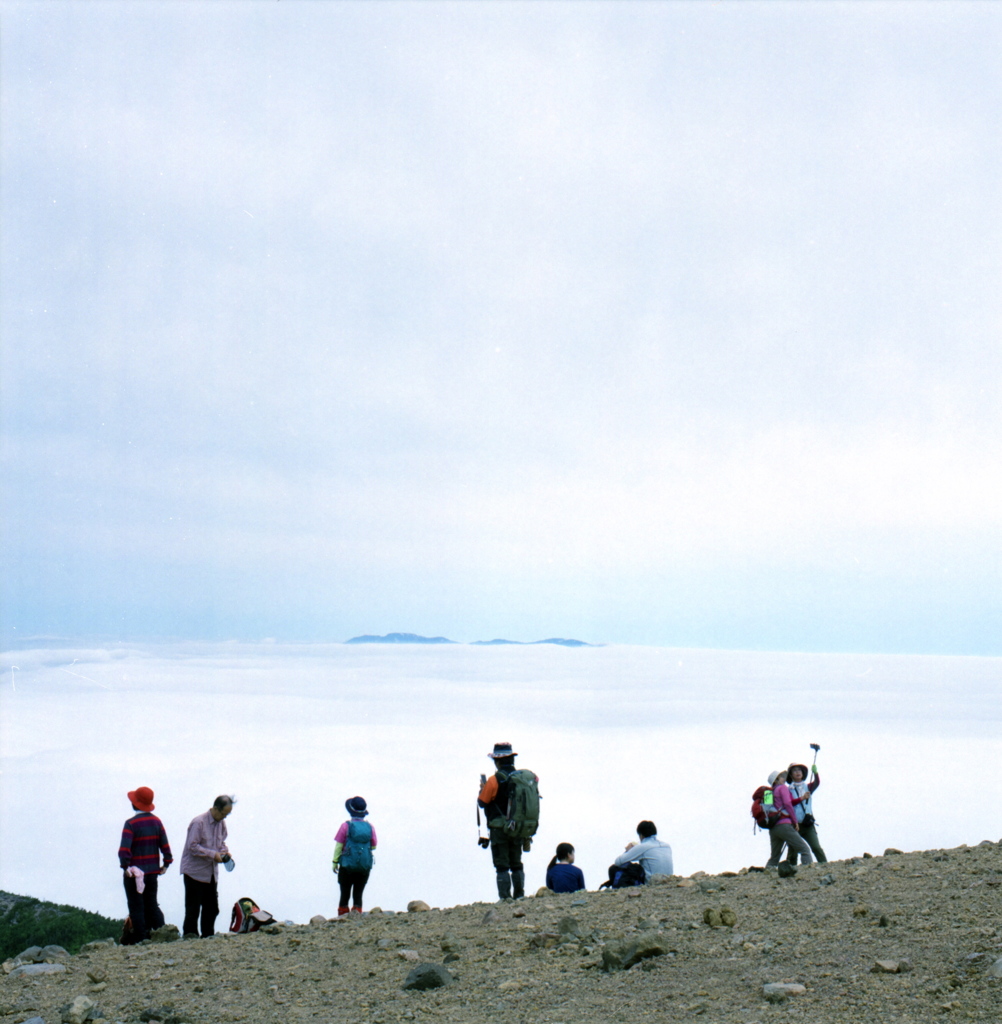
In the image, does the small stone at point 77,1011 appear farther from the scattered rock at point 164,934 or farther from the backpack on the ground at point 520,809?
the backpack on the ground at point 520,809

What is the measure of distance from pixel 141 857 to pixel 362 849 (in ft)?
8.28

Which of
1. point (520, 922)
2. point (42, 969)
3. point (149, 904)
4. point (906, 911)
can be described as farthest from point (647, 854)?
point (42, 969)

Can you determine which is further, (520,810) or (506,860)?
(506,860)

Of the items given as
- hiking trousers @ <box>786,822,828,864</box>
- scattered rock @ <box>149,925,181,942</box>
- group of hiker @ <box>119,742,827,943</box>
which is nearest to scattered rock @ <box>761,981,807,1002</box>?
group of hiker @ <box>119,742,827,943</box>

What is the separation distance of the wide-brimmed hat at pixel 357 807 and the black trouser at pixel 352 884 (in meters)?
0.64

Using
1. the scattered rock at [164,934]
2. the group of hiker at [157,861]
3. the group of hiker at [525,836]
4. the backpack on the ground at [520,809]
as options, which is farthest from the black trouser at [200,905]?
the backpack on the ground at [520,809]

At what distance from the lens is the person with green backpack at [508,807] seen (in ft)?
38.6

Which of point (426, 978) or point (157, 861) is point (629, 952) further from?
point (157, 861)

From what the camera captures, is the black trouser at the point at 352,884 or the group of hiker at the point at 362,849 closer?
the group of hiker at the point at 362,849

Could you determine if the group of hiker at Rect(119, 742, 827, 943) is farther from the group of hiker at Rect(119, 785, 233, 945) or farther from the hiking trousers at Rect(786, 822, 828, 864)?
the hiking trousers at Rect(786, 822, 828, 864)

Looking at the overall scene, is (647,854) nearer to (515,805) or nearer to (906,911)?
(515,805)

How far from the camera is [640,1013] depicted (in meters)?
6.66

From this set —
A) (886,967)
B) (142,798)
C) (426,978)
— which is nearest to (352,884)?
(142,798)

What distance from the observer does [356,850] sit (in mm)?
12078
